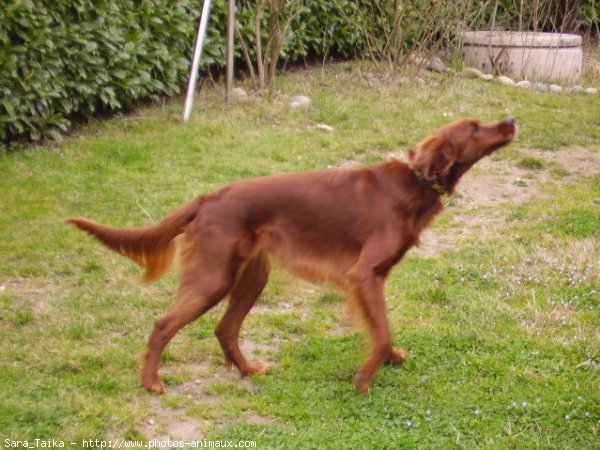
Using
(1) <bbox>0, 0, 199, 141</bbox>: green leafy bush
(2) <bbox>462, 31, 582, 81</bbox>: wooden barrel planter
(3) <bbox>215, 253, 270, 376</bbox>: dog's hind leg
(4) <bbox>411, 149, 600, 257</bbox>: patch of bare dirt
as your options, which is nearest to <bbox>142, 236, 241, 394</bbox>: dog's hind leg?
(3) <bbox>215, 253, 270, 376</bbox>: dog's hind leg

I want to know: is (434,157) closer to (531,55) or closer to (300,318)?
(300,318)

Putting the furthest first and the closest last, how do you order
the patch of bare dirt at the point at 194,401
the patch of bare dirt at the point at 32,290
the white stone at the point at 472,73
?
the white stone at the point at 472,73
the patch of bare dirt at the point at 32,290
the patch of bare dirt at the point at 194,401

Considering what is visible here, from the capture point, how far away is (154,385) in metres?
3.95

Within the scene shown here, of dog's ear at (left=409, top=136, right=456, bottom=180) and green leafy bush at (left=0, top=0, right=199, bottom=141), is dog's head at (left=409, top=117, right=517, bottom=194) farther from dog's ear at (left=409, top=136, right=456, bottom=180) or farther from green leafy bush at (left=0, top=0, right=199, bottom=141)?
green leafy bush at (left=0, top=0, right=199, bottom=141)

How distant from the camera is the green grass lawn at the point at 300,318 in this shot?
12.1 ft

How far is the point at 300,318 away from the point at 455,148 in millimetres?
1469

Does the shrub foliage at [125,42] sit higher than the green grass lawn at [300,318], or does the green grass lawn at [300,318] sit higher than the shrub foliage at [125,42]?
the shrub foliage at [125,42]

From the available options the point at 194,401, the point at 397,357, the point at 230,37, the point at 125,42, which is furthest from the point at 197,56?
the point at 194,401

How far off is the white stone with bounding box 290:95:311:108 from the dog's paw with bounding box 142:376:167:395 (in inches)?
252

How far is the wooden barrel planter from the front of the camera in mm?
12672

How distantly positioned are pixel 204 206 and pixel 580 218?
372 cm

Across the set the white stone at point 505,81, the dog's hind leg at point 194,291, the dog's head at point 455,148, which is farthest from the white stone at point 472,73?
the dog's hind leg at point 194,291

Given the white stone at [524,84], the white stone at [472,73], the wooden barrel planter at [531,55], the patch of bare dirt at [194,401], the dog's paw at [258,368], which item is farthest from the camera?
the wooden barrel planter at [531,55]

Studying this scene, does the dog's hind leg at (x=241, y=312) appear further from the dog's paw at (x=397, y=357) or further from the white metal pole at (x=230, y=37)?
the white metal pole at (x=230, y=37)
